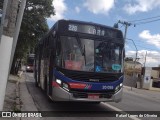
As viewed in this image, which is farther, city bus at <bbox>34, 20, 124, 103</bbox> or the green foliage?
the green foliage

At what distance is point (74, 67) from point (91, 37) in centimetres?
128

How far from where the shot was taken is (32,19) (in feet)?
116

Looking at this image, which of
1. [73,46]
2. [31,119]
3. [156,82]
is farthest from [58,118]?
[156,82]

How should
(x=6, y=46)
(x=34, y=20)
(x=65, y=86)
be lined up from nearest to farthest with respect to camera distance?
(x=6, y=46) → (x=65, y=86) → (x=34, y=20)

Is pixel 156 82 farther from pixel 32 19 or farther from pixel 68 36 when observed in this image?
pixel 68 36

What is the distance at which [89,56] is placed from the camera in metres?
11.7

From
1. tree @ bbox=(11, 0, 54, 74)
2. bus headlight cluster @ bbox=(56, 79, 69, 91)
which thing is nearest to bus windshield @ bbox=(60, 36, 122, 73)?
bus headlight cluster @ bbox=(56, 79, 69, 91)

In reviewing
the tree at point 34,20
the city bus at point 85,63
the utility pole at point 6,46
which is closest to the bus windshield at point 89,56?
the city bus at point 85,63

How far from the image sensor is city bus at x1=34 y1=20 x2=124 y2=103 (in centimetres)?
1141

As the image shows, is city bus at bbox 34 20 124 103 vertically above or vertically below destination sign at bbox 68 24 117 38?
below

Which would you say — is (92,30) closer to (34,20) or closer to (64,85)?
(64,85)

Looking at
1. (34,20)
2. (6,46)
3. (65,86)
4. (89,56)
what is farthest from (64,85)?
(34,20)

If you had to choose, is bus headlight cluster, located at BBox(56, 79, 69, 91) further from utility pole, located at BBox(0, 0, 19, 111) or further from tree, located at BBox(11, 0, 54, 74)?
tree, located at BBox(11, 0, 54, 74)

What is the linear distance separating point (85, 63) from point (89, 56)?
0.94 feet
